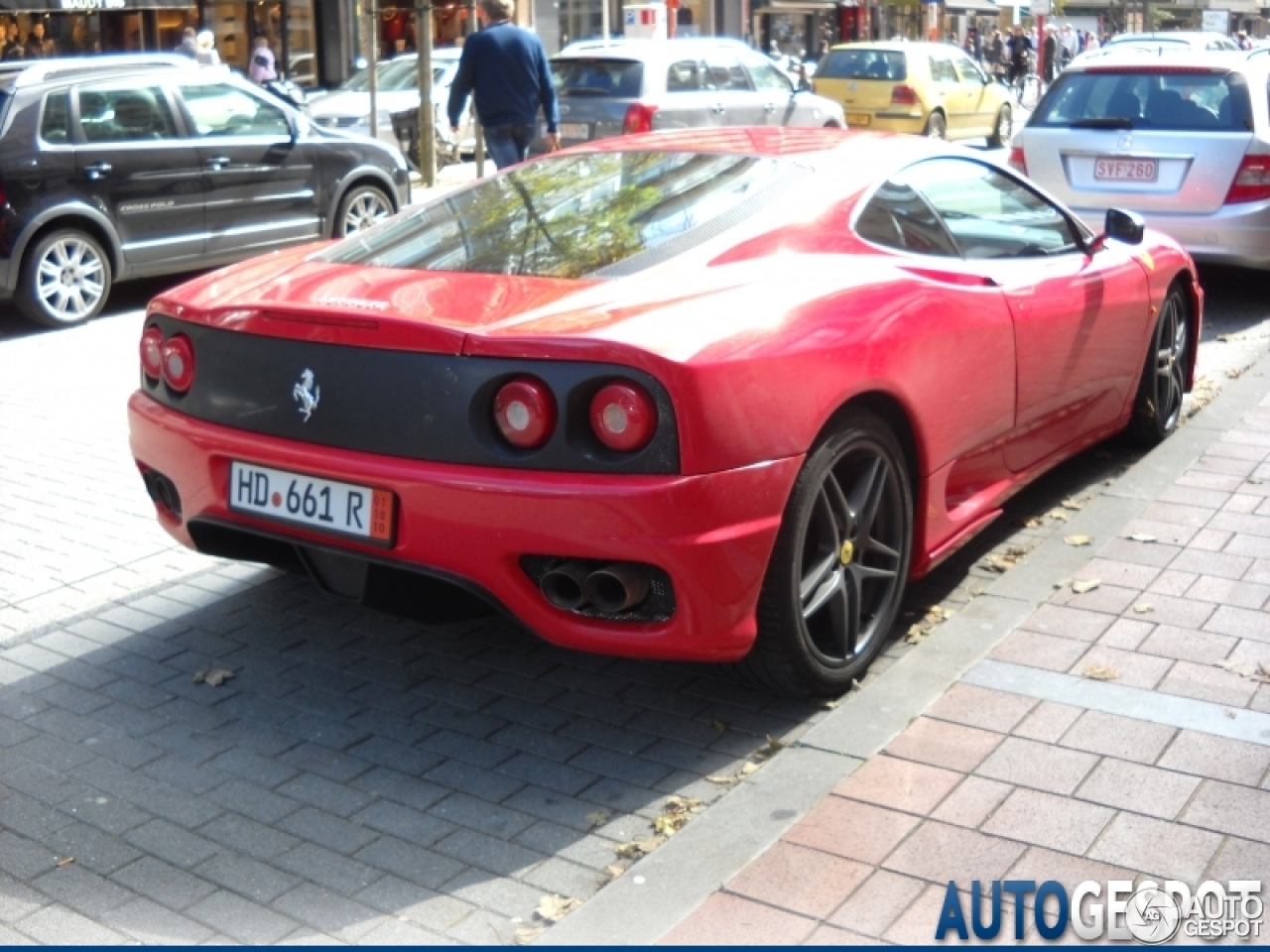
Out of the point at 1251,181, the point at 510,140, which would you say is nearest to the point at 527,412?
the point at 1251,181

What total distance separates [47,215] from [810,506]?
7.39m

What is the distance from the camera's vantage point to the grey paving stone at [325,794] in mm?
3811

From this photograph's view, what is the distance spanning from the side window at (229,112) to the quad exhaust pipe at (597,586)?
26.7 feet

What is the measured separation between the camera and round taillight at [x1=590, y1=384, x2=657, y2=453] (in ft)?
12.1

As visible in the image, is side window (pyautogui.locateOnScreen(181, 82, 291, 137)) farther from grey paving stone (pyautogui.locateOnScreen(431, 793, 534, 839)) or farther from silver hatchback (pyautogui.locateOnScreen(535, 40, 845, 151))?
grey paving stone (pyautogui.locateOnScreen(431, 793, 534, 839))

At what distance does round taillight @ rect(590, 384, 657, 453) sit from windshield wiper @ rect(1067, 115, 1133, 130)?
722 centimetres

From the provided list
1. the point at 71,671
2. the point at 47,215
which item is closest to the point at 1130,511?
the point at 71,671

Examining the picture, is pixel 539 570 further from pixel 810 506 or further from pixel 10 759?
pixel 10 759

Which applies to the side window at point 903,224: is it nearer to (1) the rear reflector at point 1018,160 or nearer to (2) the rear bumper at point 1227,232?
(2) the rear bumper at point 1227,232

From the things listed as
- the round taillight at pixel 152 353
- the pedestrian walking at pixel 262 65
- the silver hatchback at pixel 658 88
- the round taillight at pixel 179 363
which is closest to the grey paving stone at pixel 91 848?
the round taillight at pixel 179 363

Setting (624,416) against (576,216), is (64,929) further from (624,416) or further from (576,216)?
(576,216)

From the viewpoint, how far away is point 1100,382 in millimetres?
5902

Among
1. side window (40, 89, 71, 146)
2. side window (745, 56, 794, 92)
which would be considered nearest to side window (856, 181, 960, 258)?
side window (40, 89, 71, 146)

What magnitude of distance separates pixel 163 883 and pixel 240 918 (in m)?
0.25
